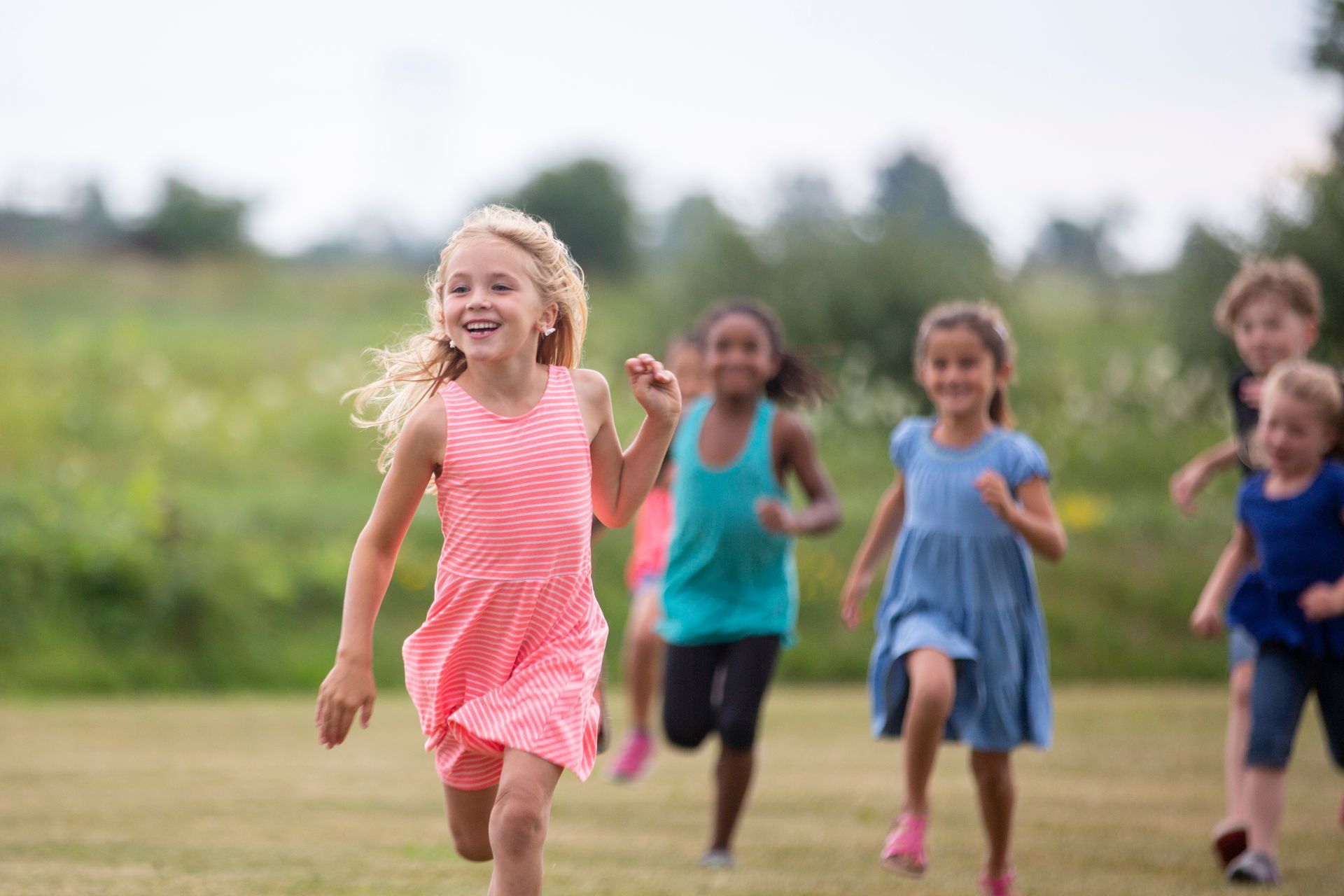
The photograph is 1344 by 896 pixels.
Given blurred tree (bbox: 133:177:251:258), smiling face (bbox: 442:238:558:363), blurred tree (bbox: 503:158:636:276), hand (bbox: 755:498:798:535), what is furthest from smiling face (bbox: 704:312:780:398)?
blurred tree (bbox: 503:158:636:276)

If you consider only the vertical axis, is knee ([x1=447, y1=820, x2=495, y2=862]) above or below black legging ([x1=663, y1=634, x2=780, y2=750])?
below

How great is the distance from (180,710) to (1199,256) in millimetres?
13555

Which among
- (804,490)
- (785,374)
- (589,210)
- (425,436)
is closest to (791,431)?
(804,490)

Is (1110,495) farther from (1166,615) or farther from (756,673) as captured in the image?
(756,673)

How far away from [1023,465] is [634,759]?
349 cm

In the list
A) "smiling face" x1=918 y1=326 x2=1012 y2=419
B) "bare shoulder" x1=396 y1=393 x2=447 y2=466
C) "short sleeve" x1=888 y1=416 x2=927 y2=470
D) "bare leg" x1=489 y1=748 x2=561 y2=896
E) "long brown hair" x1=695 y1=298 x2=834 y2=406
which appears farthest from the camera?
"long brown hair" x1=695 y1=298 x2=834 y2=406

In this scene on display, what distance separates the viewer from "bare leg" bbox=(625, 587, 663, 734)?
25.2 feet

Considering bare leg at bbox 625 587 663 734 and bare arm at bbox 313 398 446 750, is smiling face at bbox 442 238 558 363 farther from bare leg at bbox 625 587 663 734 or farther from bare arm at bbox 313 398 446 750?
bare leg at bbox 625 587 663 734

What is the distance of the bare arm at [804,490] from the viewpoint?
5.29 m

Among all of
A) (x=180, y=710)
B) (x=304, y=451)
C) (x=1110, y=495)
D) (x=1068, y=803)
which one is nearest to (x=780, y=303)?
(x=1110, y=495)

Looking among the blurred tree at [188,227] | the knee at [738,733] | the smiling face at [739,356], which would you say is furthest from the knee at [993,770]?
the blurred tree at [188,227]

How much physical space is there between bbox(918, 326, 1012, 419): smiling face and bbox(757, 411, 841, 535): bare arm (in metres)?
0.69

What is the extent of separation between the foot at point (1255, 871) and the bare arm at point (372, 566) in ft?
10.3

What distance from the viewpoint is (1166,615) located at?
42.3 feet
